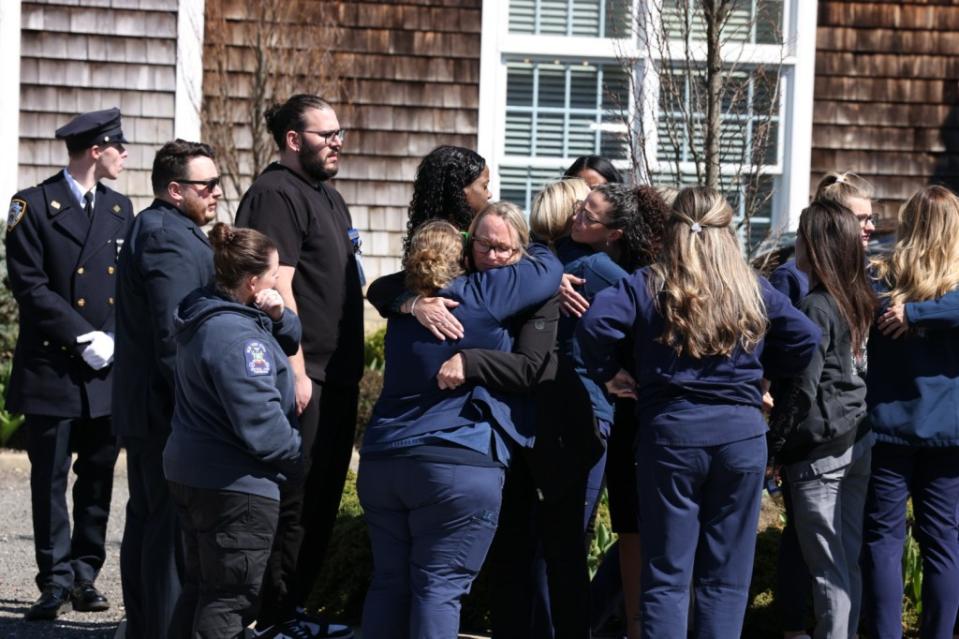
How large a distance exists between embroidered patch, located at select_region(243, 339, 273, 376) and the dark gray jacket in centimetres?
158

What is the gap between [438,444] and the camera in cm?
398

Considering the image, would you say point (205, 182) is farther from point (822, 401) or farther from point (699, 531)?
point (822, 401)

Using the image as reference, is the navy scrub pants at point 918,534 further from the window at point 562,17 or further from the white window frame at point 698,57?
the window at point 562,17

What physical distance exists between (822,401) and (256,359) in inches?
70.2

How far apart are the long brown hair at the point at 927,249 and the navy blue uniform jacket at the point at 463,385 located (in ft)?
3.85

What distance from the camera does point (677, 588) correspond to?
13.2 ft

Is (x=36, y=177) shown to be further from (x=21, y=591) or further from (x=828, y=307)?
(x=828, y=307)

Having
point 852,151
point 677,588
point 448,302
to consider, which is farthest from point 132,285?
point 852,151

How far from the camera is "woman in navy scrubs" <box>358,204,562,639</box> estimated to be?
3965mm

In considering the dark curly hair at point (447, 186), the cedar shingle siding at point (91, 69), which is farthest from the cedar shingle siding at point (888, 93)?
the dark curly hair at point (447, 186)

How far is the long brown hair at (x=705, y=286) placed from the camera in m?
3.91

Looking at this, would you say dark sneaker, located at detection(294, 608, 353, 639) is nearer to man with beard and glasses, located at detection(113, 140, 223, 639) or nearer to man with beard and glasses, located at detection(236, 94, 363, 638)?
man with beard and glasses, located at detection(236, 94, 363, 638)

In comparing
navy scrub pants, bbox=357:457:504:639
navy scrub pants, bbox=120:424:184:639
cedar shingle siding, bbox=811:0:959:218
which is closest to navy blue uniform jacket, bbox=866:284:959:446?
navy scrub pants, bbox=357:457:504:639

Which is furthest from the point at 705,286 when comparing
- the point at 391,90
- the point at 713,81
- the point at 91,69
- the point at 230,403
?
the point at 91,69
